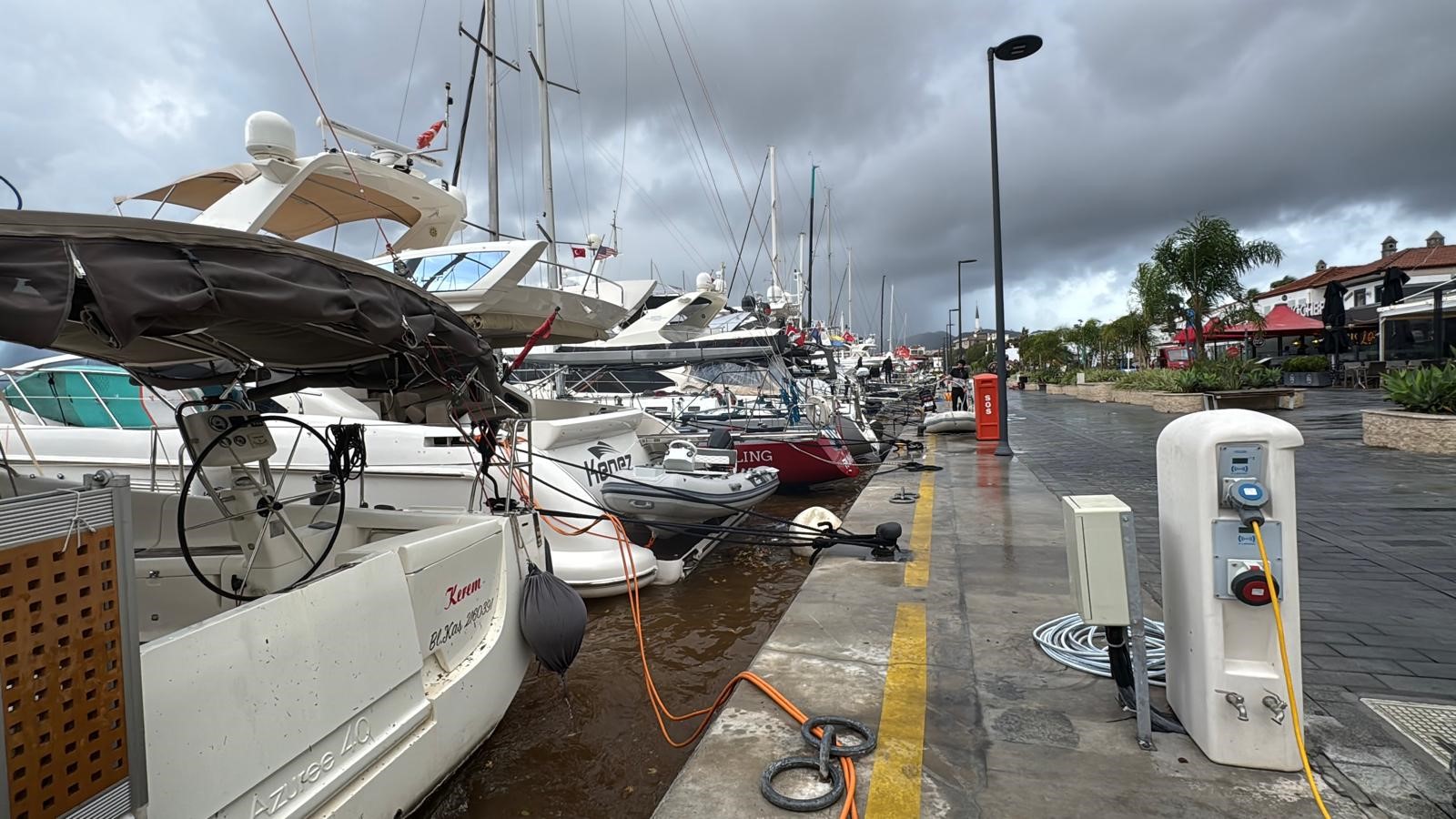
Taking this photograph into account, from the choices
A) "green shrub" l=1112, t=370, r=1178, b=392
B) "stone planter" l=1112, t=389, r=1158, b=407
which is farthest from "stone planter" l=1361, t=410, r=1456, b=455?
"stone planter" l=1112, t=389, r=1158, b=407

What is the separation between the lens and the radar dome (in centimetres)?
630

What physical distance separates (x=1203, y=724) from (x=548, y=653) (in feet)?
9.78

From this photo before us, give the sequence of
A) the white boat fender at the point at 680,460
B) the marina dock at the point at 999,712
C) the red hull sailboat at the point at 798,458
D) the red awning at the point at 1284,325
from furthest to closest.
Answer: the red awning at the point at 1284,325, the red hull sailboat at the point at 798,458, the white boat fender at the point at 680,460, the marina dock at the point at 999,712

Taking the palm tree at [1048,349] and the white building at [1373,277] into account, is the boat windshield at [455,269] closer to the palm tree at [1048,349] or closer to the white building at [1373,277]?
the white building at [1373,277]

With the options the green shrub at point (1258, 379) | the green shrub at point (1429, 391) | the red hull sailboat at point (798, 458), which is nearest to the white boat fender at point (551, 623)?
the red hull sailboat at point (798, 458)

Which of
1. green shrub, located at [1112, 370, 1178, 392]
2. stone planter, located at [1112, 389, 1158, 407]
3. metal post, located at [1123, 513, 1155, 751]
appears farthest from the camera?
stone planter, located at [1112, 389, 1158, 407]

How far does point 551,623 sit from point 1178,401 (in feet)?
63.3

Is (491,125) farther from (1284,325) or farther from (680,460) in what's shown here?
(1284,325)

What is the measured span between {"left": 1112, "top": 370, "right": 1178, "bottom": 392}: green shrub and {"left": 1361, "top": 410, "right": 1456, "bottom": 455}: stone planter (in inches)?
330

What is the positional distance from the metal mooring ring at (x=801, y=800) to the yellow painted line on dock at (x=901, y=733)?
0.42ft

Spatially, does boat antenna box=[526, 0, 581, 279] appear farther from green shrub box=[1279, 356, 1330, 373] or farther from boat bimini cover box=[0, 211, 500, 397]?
green shrub box=[1279, 356, 1330, 373]

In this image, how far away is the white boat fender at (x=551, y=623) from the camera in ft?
12.0

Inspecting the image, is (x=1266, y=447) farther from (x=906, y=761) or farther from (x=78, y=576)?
(x=78, y=576)

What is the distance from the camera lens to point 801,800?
260cm
